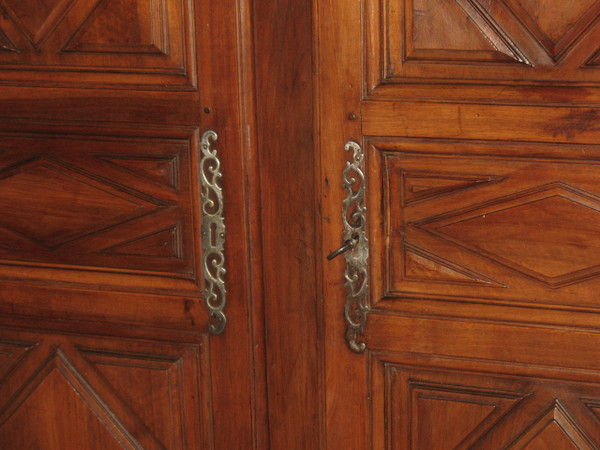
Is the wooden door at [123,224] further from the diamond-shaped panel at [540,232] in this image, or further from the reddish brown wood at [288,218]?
the diamond-shaped panel at [540,232]

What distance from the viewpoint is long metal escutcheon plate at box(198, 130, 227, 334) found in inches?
65.1

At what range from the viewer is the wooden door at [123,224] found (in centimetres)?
163

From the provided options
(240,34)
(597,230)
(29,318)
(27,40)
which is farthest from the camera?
(29,318)

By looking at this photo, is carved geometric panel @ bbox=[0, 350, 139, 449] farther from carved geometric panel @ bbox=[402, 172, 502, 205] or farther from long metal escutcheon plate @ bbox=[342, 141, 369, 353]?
carved geometric panel @ bbox=[402, 172, 502, 205]

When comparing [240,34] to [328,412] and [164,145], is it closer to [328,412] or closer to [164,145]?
[164,145]

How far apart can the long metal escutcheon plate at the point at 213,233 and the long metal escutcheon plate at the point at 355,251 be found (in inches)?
9.8

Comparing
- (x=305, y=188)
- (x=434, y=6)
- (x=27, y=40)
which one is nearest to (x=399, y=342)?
(x=305, y=188)

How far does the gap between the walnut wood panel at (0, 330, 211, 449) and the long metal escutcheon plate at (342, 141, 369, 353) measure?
0.32 metres

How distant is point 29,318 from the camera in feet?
6.05

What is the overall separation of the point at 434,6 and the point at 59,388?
112cm

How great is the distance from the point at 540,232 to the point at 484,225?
0.10 meters

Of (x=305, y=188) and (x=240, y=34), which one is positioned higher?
(x=240, y=34)

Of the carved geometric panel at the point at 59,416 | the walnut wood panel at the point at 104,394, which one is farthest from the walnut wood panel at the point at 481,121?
the carved geometric panel at the point at 59,416

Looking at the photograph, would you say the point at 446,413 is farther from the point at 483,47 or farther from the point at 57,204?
the point at 57,204
